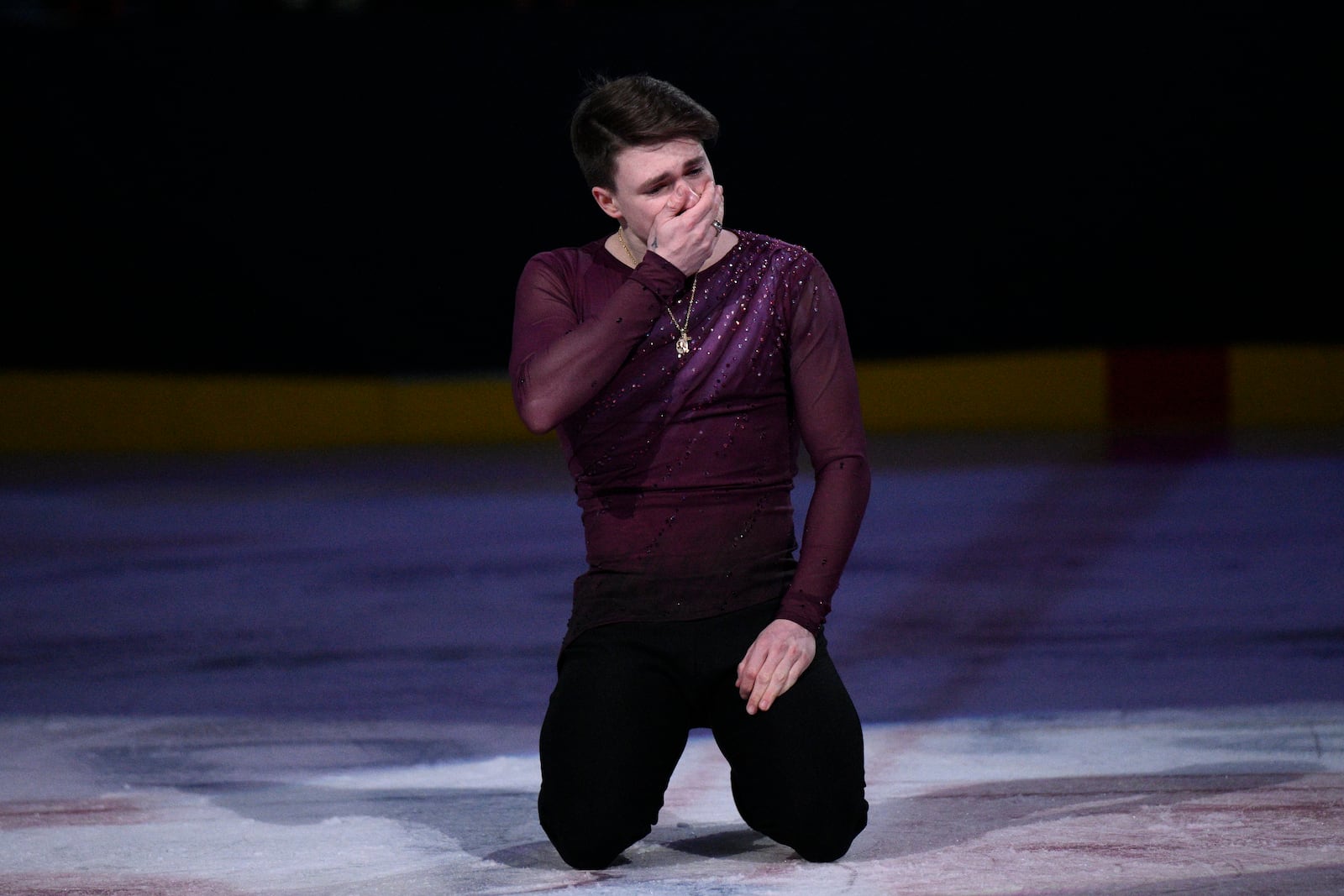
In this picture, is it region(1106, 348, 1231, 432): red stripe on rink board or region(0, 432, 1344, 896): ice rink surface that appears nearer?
region(0, 432, 1344, 896): ice rink surface

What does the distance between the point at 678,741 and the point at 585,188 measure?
18.4 feet

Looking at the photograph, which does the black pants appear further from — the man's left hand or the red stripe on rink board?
the red stripe on rink board

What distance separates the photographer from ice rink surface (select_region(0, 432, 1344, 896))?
195 centimetres

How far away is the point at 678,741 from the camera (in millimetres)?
1950

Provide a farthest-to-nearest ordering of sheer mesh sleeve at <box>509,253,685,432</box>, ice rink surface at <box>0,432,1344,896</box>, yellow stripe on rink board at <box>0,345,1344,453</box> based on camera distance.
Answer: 1. yellow stripe on rink board at <box>0,345,1344,453</box>
2. ice rink surface at <box>0,432,1344,896</box>
3. sheer mesh sleeve at <box>509,253,685,432</box>

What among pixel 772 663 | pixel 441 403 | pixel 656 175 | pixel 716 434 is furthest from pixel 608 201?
pixel 441 403

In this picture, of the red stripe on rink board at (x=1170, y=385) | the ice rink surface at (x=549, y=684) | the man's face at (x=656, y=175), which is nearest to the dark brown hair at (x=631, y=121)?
the man's face at (x=656, y=175)

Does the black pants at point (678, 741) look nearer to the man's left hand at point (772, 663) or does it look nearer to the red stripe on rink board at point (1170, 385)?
the man's left hand at point (772, 663)

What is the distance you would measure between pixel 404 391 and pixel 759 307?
5686 mm

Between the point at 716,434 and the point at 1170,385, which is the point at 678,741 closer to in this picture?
the point at 716,434

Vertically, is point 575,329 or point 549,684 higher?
point 575,329

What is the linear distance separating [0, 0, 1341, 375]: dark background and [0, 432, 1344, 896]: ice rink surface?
198cm

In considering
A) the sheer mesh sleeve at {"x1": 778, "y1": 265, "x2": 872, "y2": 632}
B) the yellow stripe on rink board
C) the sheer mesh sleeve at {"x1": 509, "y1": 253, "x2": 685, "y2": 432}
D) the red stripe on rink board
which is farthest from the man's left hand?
the red stripe on rink board

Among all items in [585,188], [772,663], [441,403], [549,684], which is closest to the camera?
[772,663]
